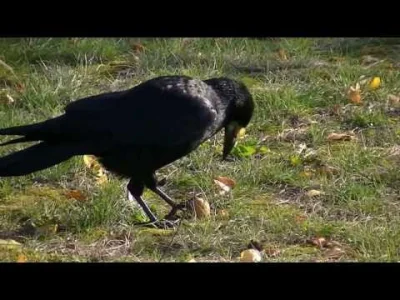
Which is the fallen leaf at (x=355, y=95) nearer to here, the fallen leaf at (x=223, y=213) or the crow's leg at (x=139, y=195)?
the fallen leaf at (x=223, y=213)

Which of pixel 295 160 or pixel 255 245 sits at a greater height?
pixel 255 245

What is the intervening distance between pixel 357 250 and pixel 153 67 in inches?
115

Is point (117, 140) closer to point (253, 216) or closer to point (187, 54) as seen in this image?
point (253, 216)

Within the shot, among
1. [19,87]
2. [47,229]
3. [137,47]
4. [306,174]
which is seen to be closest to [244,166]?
[306,174]

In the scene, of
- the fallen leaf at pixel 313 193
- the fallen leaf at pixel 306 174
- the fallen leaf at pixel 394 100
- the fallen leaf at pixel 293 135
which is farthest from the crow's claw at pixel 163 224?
the fallen leaf at pixel 394 100

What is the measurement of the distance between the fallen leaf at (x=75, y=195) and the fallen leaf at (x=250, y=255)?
3.19 feet

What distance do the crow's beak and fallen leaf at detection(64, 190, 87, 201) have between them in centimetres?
78

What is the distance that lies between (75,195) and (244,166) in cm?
96

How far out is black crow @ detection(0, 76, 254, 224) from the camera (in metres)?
3.84

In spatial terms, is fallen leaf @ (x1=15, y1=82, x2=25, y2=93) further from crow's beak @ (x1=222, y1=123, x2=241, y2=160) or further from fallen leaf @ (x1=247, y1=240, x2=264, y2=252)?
fallen leaf @ (x1=247, y1=240, x2=264, y2=252)

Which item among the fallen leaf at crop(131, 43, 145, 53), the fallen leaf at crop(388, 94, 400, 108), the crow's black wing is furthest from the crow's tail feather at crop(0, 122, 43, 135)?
the fallen leaf at crop(131, 43, 145, 53)

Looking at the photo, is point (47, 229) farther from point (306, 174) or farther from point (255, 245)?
point (306, 174)

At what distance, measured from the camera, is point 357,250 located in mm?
3861

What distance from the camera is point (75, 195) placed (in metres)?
4.43
